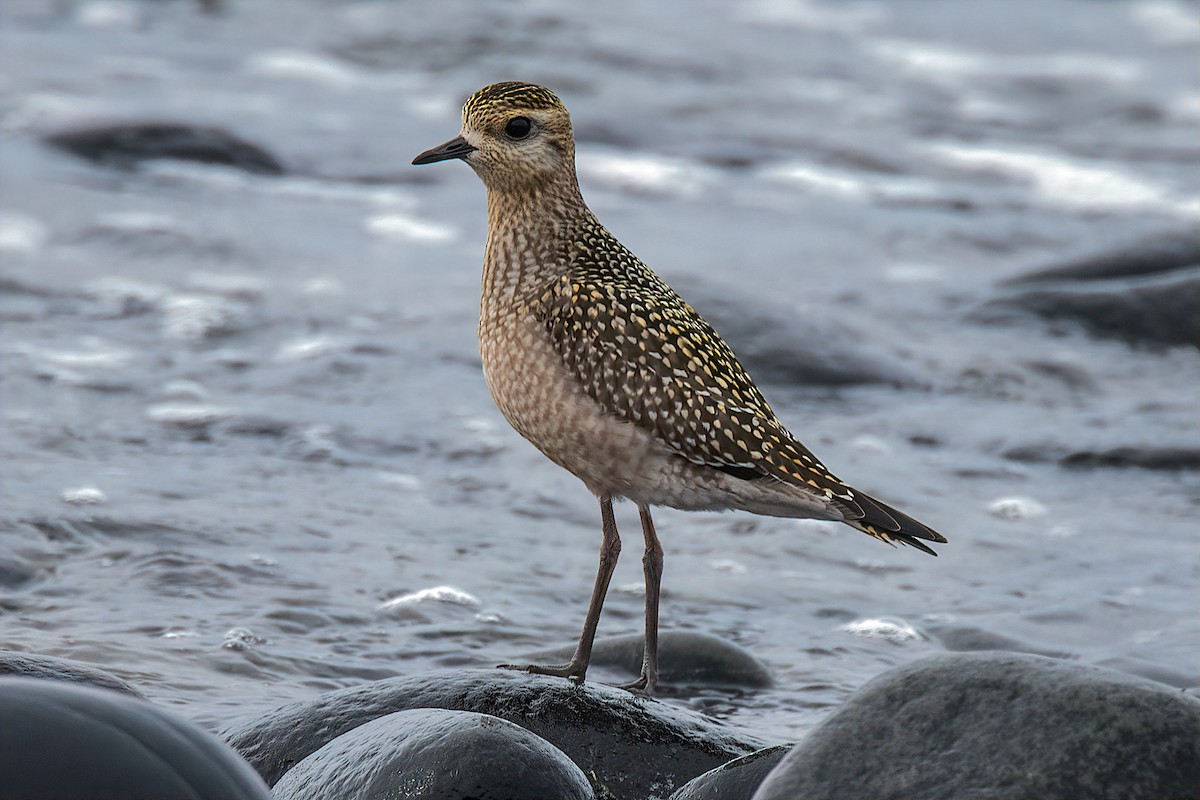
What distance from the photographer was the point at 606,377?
4.84 metres

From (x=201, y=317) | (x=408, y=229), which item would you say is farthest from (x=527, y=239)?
(x=408, y=229)

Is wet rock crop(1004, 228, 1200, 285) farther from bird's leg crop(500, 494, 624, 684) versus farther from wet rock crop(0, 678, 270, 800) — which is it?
wet rock crop(0, 678, 270, 800)

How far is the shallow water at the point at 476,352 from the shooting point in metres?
6.11

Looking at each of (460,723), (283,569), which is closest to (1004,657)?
(460,723)

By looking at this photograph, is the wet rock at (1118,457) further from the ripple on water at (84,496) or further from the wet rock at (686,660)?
the ripple on water at (84,496)

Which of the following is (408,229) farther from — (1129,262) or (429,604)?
(429,604)

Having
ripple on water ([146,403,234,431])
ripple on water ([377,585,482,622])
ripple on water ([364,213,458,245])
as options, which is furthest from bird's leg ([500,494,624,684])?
ripple on water ([364,213,458,245])

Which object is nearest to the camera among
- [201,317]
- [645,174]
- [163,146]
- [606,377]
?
[606,377]

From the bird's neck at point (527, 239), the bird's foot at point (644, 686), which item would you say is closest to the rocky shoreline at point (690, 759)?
the bird's foot at point (644, 686)

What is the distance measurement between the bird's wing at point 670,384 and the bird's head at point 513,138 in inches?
17.6

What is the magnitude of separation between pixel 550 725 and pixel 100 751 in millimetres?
1649

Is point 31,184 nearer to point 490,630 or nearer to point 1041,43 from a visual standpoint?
point 490,630

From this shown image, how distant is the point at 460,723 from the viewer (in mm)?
4160

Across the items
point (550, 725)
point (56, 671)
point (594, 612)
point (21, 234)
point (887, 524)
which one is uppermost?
point (21, 234)
